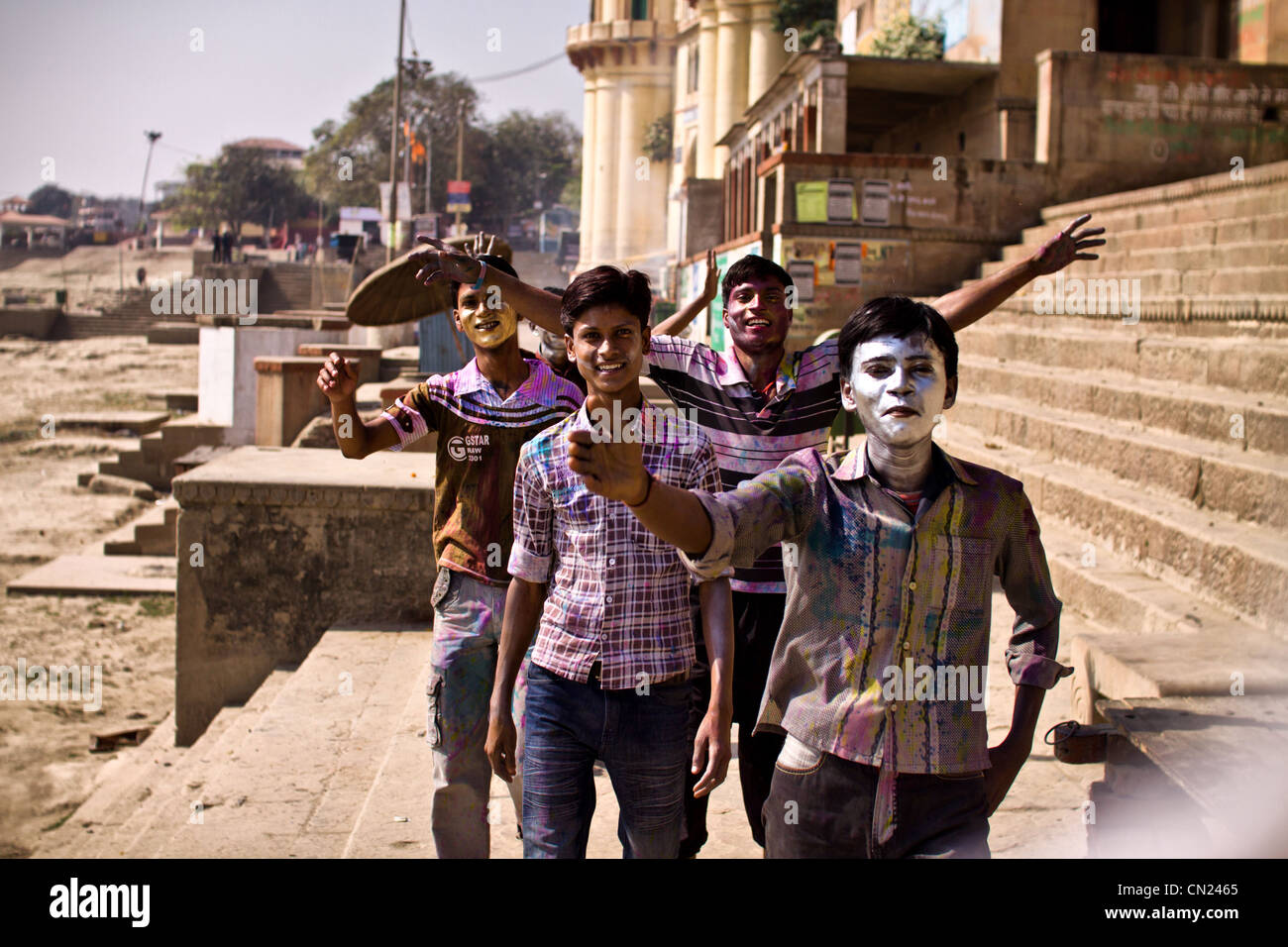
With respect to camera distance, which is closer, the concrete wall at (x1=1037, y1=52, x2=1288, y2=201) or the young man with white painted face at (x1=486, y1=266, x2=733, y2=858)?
the young man with white painted face at (x1=486, y1=266, x2=733, y2=858)

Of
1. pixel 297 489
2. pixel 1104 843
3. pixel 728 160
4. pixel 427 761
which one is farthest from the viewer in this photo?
pixel 728 160

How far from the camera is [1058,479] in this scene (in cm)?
678

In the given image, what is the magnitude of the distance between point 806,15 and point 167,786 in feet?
104

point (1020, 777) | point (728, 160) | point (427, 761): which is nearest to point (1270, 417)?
point (1020, 777)

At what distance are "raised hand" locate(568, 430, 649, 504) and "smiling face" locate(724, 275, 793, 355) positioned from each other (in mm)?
1535

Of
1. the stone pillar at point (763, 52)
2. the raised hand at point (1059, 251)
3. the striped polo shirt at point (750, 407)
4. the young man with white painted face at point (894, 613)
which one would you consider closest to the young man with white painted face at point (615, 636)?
the young man with white painted face at point (894, 613)

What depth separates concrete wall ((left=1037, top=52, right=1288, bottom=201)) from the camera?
1502 cm

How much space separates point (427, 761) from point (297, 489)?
2.68 meters

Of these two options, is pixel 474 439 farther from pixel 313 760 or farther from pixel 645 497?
pixel 313 760

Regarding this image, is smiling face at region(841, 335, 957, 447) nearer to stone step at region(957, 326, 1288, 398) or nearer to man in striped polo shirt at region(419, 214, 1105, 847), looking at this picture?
man in striped polo shirt at region(419, 214, 1105, 847)

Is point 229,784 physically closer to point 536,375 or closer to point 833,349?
point 536,375

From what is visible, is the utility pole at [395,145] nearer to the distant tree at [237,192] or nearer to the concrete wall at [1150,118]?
the concrete wall at [1150,118]

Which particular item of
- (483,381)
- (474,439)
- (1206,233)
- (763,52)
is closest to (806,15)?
(763,52)

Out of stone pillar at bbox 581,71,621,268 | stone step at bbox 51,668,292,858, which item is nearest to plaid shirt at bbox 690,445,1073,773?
stone step at bbox 51,668,292,858
